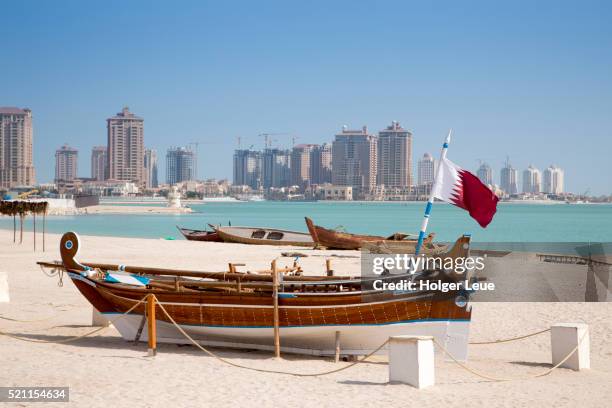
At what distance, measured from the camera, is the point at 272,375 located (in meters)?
10.6

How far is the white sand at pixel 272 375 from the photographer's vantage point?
30.8 ft

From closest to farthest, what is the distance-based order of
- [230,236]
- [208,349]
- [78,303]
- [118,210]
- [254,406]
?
[254,406]
[208,349]
[78,303]
[230,236]
[118,210]

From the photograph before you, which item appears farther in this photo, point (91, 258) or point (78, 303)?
point (91, 258)

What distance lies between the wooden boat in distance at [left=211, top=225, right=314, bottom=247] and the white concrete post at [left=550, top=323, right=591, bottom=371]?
90.9ft

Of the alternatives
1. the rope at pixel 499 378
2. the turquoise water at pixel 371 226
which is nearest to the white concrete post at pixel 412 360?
the rope at pixel 499 378

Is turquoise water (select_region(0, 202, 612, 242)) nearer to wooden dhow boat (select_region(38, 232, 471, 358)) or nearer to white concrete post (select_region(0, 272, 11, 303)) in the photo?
white concrete post (select_region(0, 272, 11, 303))

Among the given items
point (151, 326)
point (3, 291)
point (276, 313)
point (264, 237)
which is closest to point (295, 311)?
point (276, 313)

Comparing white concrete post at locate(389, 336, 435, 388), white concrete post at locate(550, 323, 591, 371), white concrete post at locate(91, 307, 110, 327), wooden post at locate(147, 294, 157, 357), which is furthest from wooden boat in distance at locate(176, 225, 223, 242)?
white concrete post at locate(389, 336, 435, 388)

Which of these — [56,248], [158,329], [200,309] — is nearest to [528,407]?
[200,309]

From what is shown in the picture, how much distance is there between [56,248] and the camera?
3338 centimetres

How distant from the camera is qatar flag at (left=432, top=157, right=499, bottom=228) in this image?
A: 1156 centimetres

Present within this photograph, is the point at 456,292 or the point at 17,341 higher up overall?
the point at 456,292

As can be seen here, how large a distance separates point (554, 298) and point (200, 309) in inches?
367

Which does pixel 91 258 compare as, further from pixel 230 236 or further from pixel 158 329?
pixel 158 329
